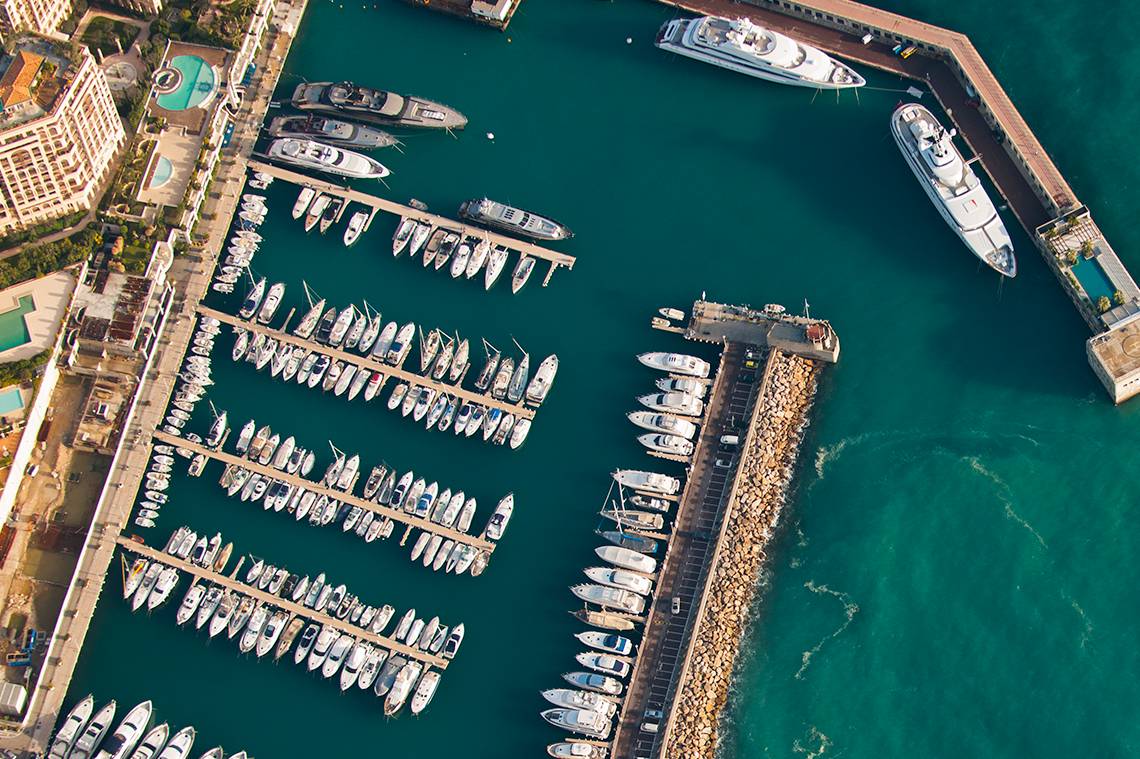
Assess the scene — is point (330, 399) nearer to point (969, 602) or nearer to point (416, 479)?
point (416, 479)

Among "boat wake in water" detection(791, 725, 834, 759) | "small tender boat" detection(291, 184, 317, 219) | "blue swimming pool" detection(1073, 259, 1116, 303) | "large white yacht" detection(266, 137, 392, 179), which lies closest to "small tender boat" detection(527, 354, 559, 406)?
"large white yacht" detection(266, 137, 392, 179)

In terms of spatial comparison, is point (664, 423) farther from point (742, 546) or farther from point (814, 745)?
point (814, 745)

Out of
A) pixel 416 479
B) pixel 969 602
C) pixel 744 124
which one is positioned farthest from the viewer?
pixel 744 124

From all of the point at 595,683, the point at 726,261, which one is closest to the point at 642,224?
the point at 726,261

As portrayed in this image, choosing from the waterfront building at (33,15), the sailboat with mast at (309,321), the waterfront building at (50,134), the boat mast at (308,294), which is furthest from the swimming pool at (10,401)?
the waterfront building at (33,15)

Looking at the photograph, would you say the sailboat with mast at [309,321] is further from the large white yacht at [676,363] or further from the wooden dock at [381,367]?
the large white yacht at [676,363]

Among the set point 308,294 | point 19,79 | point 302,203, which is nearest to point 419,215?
point 302,203

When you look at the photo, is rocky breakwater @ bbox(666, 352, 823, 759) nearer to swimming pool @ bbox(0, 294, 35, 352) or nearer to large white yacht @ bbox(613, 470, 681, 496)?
large white yacht @ bbox(613, 470, 681, 496)
